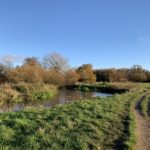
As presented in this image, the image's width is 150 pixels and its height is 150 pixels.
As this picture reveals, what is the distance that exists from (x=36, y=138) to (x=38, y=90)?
74.7ft

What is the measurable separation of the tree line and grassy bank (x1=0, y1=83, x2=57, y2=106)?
11.6m

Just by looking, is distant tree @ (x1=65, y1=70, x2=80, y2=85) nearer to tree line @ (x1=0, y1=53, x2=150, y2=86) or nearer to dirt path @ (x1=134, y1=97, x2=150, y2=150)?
tree line @ (x1=0, y1=53, x2=150, y2=86)

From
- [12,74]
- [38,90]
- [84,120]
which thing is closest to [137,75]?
[12,74]

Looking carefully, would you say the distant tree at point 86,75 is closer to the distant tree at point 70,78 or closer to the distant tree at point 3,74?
the distant tree at point 70,78

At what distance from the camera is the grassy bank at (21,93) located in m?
22.9

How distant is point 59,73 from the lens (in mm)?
51375

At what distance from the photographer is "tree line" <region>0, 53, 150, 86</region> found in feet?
141

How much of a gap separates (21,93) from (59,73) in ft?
81.1

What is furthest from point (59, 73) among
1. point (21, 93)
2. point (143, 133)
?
point (143, 133)

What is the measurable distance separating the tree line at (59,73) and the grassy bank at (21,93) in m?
11.6

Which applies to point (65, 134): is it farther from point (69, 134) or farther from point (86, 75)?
point (86, 75)

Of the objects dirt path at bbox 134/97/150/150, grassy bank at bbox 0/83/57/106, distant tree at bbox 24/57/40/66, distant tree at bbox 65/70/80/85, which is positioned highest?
distant tree at bbox 24/57/40/66

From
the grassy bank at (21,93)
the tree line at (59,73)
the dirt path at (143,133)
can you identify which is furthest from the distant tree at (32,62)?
the dirt path at (143,133)

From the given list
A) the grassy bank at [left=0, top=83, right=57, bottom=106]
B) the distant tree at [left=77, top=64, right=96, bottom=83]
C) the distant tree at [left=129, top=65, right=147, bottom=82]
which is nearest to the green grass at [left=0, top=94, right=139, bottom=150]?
the grassy bank at [left=0, top=83, right=57, bottom=106]
